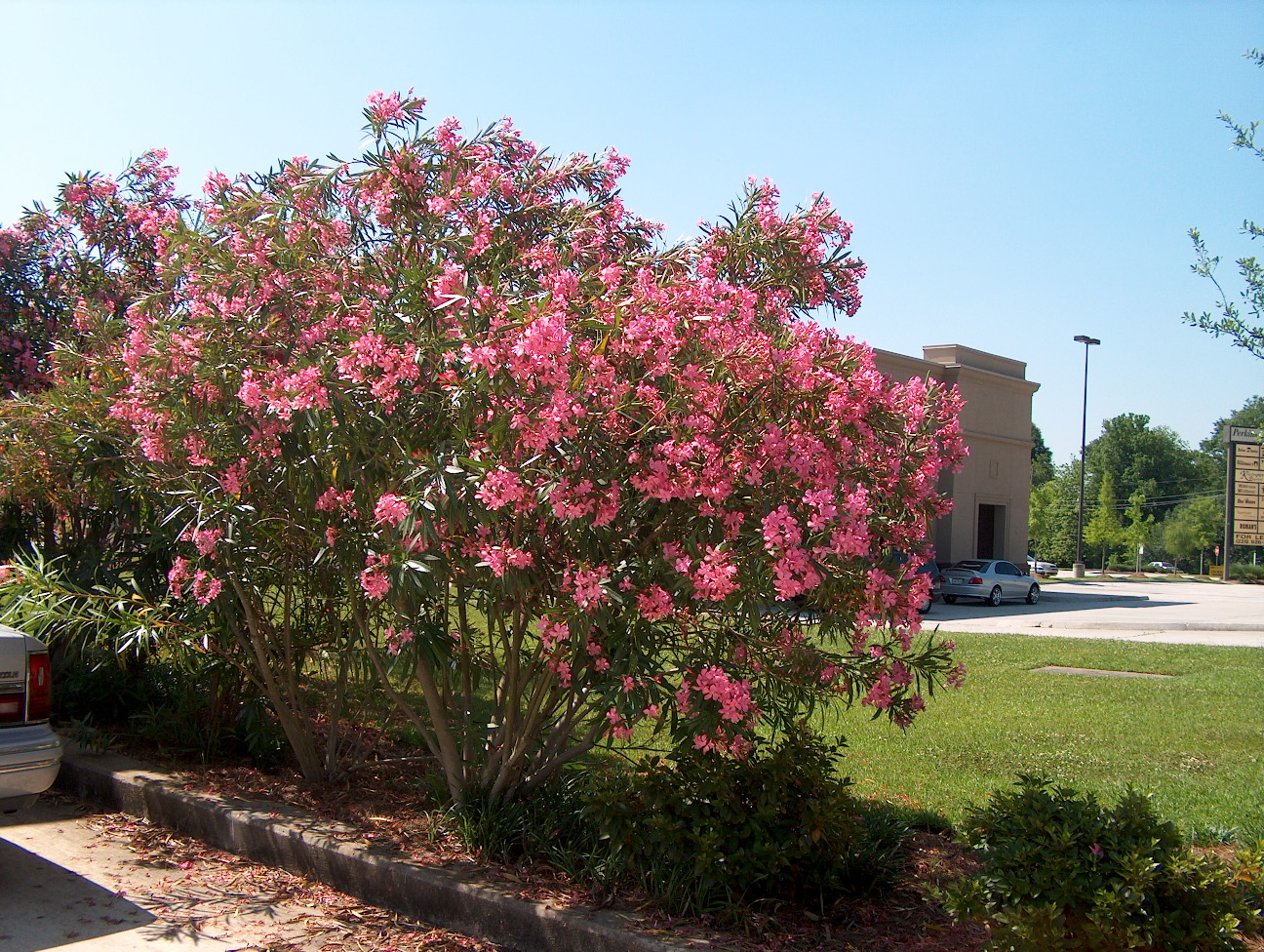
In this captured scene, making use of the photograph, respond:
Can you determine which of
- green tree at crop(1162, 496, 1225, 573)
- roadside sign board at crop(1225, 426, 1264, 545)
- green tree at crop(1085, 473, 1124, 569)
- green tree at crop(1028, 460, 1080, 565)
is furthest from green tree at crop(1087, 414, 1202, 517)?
roadside sign board at crop(1225, 426, 1264, 545)

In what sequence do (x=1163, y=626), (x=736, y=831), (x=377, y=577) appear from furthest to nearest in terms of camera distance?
(x=1163, y=626) → (x=736, y=831) → (x=377, y=577)

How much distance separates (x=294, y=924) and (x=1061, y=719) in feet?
23.2

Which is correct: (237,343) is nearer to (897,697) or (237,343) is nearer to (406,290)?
(406,290)

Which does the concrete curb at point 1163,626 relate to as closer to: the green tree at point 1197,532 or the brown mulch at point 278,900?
the brown mulch at point 278,900

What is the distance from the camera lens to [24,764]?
15.2 feet

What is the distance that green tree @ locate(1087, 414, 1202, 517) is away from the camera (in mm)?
102688

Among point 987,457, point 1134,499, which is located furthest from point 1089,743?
Answer: point 1134,499

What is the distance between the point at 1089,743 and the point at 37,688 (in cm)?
730

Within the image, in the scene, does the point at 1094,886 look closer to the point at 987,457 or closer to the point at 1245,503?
the point at 1245,503

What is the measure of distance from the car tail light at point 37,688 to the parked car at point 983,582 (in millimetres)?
25602

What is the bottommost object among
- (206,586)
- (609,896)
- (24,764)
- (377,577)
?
(609,896)

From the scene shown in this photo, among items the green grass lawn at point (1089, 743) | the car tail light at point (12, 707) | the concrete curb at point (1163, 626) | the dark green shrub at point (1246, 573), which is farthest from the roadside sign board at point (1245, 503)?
the dark green shrub at point (1246, 573)

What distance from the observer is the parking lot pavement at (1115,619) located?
20.2m

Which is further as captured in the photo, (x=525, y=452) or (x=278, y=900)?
(x=278, y=900)
